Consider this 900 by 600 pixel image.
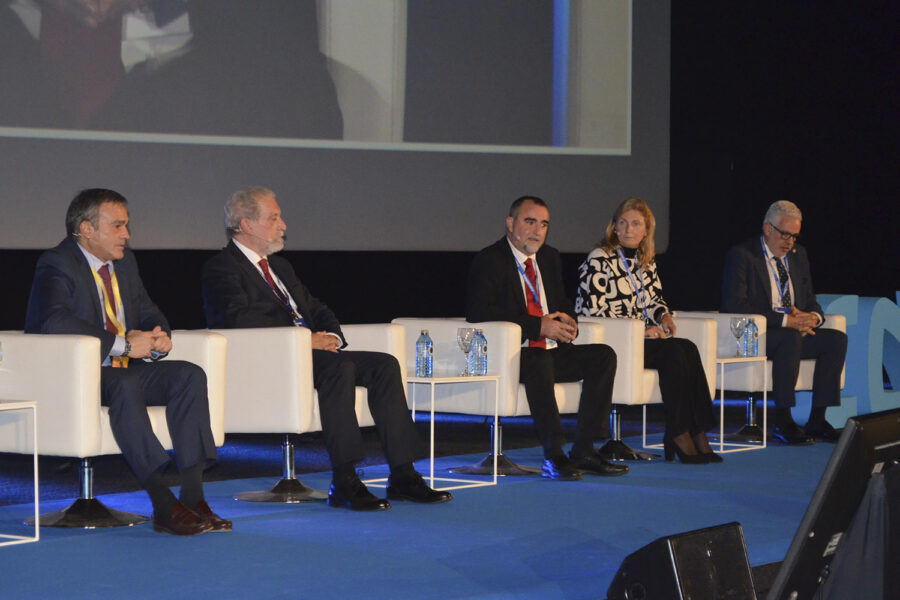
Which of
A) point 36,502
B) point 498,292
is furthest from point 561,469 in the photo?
point 36,502

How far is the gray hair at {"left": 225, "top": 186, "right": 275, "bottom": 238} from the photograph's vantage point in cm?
452

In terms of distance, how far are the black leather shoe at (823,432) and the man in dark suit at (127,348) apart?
11.8 ft

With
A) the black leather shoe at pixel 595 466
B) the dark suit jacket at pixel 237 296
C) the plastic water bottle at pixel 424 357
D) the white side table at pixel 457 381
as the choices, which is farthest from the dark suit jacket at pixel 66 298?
the black leather shoe at pixel 595 466

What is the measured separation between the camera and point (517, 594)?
3.00 metres

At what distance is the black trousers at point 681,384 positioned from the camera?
534 cm

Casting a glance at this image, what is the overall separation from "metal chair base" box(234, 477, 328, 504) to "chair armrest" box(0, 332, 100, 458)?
2.74 ft

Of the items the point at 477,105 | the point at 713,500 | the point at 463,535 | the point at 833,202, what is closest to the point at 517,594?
the point at 463,535

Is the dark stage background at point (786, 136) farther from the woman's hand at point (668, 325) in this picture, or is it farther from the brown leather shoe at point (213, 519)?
the brown leather shoe at point (213, 519)

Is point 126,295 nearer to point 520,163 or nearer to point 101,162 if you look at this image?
point 101,162

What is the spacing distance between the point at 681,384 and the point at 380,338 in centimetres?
142

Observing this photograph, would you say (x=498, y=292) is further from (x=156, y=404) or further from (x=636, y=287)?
(x=156, y=404)

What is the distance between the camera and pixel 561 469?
489 centimetres

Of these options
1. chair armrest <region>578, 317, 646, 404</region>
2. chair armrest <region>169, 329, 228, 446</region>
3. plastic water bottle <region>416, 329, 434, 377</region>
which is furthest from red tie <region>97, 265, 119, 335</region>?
chair armrest <region>578, 317, 646, 404</region>

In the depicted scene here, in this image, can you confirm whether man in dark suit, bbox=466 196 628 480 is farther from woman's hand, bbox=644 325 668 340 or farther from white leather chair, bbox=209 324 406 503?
white leather chair, bbox=209 324 406 503
